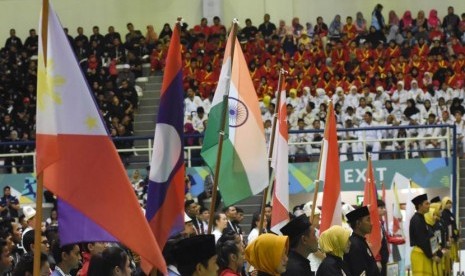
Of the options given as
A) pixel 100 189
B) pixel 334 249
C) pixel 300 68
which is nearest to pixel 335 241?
pixel 334 249

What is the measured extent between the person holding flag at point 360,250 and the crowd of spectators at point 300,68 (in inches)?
548

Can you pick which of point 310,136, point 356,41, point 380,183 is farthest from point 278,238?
point 356,41

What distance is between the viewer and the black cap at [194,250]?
7.61m

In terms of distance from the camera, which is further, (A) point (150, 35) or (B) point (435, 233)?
(A) point (150, 35)

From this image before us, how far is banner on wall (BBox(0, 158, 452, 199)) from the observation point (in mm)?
23906

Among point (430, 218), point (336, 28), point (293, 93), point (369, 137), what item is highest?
point (336, 28)

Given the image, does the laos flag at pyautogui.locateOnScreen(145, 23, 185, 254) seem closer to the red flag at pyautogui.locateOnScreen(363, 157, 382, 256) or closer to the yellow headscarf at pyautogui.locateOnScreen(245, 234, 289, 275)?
the yellow headscarf at pyautogui.locateOnScreen(245, 234, 289, 275)

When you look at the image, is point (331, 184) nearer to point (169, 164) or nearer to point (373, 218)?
point (373, 218)

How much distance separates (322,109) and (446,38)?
587cm

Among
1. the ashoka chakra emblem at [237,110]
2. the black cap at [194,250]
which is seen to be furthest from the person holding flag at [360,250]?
the black cap at [194,250]

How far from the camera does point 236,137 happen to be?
11703 mm

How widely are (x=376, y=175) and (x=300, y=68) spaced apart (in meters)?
6.58

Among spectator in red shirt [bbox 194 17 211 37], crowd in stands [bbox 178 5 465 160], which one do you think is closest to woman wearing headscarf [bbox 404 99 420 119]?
crowd in stands [bbox 178 5 465 160]

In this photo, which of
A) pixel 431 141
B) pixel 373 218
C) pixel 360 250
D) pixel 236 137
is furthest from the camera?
pixel 431 141
